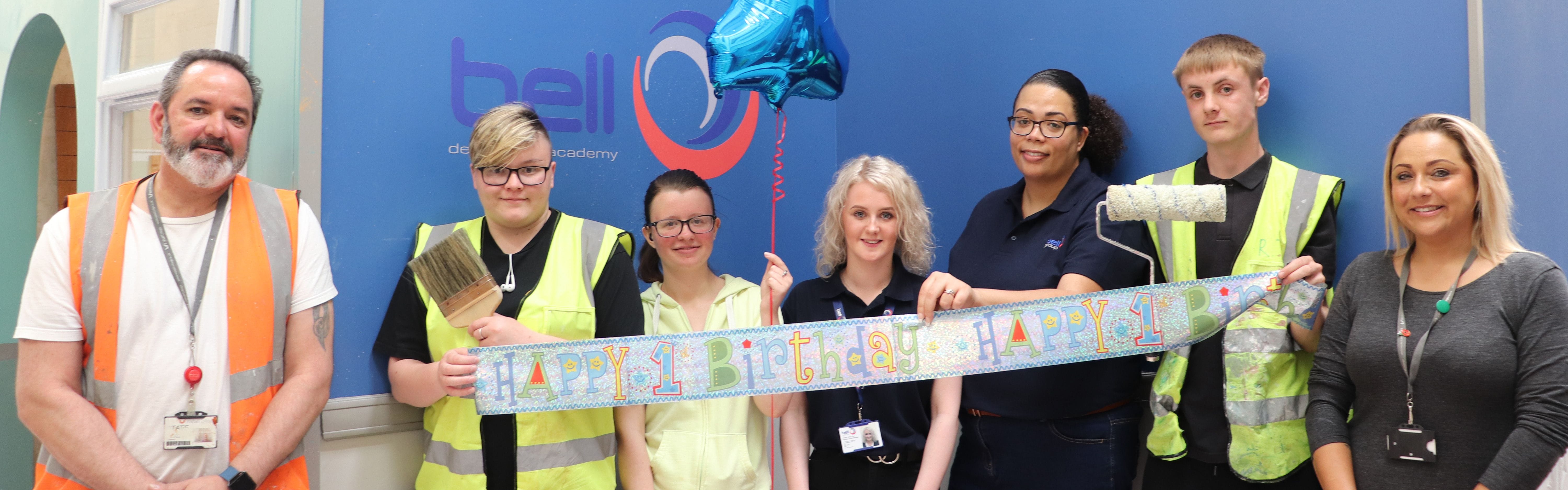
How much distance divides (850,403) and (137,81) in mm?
2534

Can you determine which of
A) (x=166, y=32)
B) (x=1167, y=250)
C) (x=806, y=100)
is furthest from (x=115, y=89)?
(x=1167, y=250)

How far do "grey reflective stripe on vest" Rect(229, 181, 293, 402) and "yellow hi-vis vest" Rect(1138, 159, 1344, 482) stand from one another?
2.32 m

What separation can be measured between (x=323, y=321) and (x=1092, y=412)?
209 cm

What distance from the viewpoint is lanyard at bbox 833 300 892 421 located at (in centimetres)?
258

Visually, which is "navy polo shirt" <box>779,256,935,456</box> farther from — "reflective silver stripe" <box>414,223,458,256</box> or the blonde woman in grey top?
"reflective silver stripe" <box>414,223,458,256</box>

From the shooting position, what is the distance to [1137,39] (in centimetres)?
314

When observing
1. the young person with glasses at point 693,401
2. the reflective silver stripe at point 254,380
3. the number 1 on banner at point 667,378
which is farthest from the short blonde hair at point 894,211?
the reflective silver stripe at point 254,380

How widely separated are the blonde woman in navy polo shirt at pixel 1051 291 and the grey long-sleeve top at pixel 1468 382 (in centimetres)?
57

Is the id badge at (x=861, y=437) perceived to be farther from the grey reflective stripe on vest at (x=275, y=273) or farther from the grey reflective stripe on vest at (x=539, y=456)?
the grey reflective stripe on vest at (x=275, y=273)

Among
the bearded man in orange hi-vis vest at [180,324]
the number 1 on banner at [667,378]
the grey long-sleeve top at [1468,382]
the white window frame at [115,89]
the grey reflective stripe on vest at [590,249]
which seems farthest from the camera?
the white window frame at [115,89]

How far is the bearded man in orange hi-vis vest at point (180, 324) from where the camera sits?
2107 millimetres

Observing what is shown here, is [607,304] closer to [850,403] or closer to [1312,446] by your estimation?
[850,403]

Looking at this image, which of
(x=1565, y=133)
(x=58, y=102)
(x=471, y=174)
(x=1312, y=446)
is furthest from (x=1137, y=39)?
(x=58, y=102)

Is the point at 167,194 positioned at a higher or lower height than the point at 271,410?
higher
